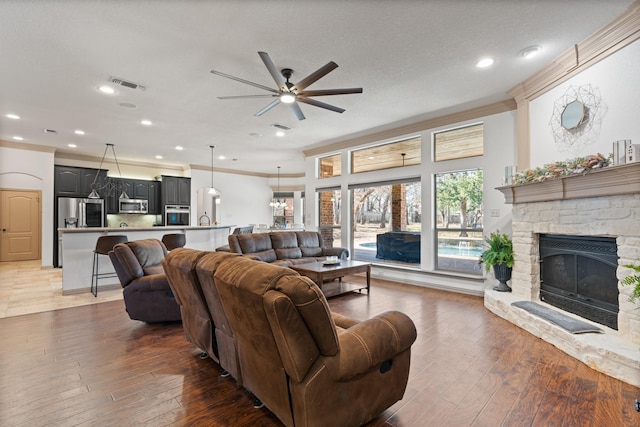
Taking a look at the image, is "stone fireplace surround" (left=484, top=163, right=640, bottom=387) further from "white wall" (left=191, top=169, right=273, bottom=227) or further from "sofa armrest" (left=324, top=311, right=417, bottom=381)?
"white wall" (left=191, top=169, right=273, bottom=227)

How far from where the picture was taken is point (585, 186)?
2.97 m

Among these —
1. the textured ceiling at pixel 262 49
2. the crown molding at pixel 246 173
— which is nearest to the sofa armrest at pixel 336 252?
the textured ceiling at pixel 262 49

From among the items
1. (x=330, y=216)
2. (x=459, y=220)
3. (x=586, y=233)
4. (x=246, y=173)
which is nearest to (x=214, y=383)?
(x=586, y=233)

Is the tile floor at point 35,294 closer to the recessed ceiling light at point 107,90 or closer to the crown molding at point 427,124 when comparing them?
the recessed ceiling light at point 107,90

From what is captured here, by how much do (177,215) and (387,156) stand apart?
21.9 ft

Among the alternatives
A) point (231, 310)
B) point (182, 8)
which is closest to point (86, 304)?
point (231, 310)

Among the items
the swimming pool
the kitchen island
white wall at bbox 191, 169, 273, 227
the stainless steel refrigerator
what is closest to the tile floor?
the kitchen island

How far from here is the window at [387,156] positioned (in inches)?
234

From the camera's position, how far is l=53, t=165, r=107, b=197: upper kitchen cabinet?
756cm

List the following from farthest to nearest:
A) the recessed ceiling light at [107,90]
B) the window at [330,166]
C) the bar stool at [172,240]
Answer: the window at [330,166], the bar stool at [172,240], the recessed ceiling light at [107,90]

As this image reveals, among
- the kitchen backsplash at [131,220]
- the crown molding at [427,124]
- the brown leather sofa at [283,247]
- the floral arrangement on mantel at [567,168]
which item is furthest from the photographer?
the kitchen backsplash at [131,220]

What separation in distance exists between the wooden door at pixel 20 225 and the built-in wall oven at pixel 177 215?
9.60 ft

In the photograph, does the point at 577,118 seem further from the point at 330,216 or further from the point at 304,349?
the point at 330,216

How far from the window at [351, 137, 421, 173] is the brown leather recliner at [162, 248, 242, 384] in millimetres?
4762
